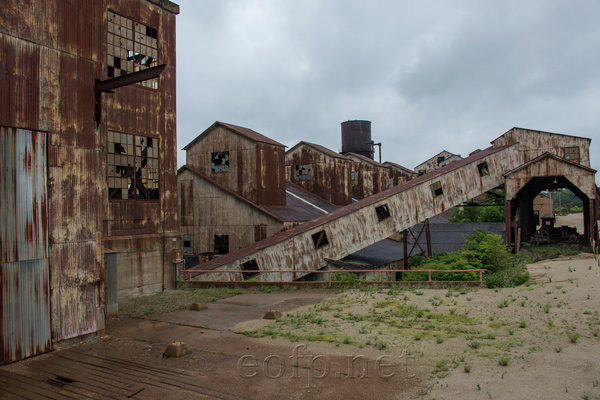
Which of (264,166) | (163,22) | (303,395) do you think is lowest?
(303,395)

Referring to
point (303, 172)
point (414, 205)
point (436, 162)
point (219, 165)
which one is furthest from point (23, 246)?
point (436, 162)

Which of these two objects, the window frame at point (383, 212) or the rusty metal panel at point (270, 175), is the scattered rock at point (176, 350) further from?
the rusty metal panel at point (270, 175)

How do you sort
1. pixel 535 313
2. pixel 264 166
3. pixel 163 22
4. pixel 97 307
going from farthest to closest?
pixel 264 166 < pixel 163 22 < pixel 535 313 < pixel 97 307

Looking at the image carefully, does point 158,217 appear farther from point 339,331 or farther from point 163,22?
point 339,331

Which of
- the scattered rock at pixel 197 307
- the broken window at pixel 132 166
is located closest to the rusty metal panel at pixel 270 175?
the broken window at pixel 132 166

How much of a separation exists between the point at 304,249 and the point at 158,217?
6.63 m

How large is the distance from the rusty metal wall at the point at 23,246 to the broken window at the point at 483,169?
2235 cm

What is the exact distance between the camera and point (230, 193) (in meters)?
24.4

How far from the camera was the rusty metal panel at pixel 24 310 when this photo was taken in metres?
7.95

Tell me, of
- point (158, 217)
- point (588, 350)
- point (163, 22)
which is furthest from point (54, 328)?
point (163, 22)

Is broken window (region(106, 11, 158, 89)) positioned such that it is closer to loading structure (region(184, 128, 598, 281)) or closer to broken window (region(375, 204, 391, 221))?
loading structure (region(184, 128, 598, 281))

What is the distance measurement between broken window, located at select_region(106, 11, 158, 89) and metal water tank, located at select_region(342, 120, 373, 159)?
37.3 metres

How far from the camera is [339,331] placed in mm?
9625

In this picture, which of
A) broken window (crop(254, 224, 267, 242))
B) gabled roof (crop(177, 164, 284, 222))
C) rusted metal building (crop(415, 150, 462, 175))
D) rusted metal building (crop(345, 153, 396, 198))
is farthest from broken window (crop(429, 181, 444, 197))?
rusted metal building (crop(415, 150, 462, 175))
